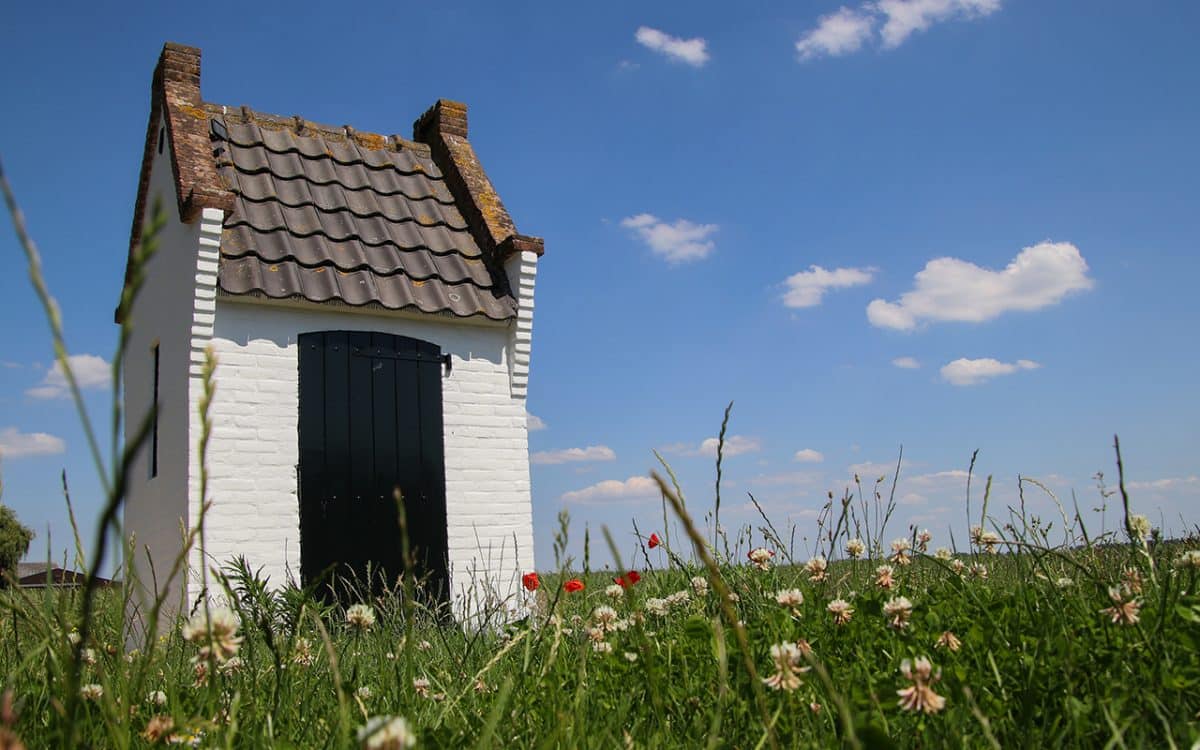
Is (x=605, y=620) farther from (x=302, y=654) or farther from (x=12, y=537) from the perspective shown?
(x=12, y=537)

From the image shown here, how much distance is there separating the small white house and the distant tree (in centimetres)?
2069

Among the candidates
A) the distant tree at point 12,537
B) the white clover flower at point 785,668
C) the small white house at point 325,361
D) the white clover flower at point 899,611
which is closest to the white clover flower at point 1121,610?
the white clover flower at point 899,611

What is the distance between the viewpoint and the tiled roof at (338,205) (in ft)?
34.1

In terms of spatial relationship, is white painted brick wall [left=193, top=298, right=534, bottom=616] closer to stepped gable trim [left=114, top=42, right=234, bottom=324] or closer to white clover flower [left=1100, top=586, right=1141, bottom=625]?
Answer: stepped gable trim [left=114, top=42, right=234, bottom=324]

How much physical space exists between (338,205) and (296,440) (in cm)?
308

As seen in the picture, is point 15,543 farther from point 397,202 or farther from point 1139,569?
point 1139,569

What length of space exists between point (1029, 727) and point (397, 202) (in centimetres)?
1097

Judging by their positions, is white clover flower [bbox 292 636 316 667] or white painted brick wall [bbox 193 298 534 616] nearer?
white clover flower [bbox 292 636 316 667]

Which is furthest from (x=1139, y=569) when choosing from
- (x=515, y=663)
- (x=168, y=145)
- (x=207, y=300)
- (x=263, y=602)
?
(x=168, y=145)

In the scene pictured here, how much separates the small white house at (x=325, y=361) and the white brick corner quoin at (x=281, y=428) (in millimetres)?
Answer: 22

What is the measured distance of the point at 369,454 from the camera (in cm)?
1050

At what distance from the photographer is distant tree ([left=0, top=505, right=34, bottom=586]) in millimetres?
28969

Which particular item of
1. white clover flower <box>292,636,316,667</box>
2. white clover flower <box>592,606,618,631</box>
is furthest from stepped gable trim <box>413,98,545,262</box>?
white clover flower <box>292,636,316,667</box>

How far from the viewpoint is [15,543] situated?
29719 millimetres
